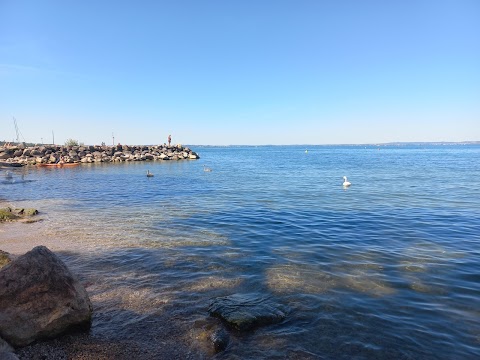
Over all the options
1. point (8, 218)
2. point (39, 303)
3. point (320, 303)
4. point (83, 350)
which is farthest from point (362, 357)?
point (8, 218)

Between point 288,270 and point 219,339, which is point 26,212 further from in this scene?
point 219,339

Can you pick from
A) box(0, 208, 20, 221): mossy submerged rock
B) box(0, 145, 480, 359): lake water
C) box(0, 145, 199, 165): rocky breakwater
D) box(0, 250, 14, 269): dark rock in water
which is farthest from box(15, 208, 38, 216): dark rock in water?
box(0, 145, 199, 165): rocky breakwater

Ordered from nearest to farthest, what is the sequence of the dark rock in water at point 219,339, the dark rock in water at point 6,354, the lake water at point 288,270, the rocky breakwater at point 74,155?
1. the dark rock in water at point 6,354
2. the dark rock in water at point 219,339
3. the lake water at point 288,270
4. the rocky breakwater at point 74,155

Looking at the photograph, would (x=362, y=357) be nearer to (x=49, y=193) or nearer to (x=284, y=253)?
(x=284, y=253)

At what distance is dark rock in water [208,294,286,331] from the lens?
20.8 feet

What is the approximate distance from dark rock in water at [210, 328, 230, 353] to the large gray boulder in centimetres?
255

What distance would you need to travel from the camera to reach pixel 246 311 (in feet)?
22.0

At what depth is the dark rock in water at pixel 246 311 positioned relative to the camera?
250 inches

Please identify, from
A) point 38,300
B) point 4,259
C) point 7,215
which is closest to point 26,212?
point 7,215

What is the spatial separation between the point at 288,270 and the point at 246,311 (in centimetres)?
308

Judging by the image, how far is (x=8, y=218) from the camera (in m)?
15.7

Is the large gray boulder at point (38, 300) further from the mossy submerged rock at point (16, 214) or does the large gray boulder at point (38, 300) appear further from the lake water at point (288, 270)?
the mossy submerged rock at point (16, 214)

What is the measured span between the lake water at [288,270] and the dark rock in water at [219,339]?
0.14 meters

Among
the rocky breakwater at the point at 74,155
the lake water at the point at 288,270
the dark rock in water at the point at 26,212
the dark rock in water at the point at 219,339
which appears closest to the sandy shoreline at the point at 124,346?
the lake water at the point at 288,270
